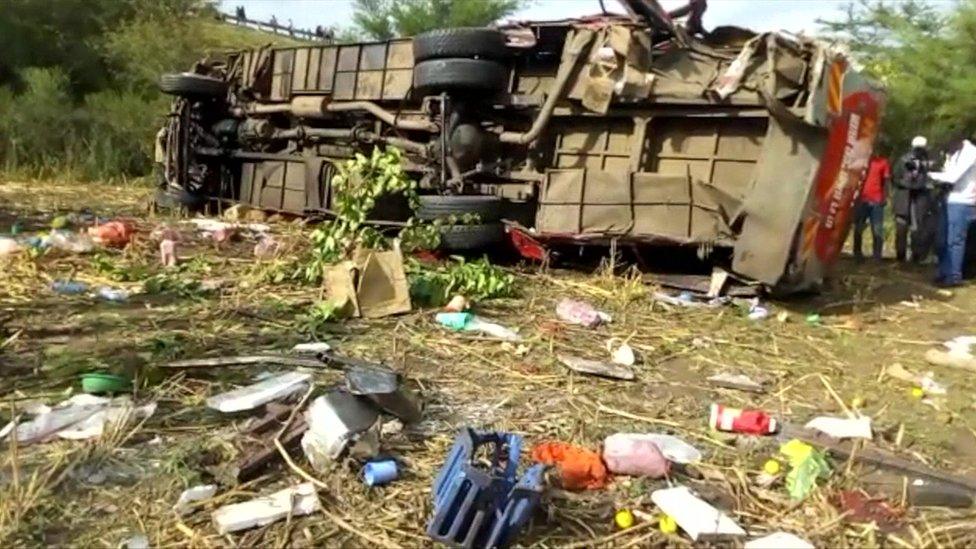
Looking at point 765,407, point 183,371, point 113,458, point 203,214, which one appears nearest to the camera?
point 113,458

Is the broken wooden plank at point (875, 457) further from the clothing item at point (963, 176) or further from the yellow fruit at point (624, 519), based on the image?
the clothing item at point (963, 176)

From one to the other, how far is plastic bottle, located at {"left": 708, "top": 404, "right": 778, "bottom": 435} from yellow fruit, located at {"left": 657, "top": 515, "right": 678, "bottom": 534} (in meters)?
1.09

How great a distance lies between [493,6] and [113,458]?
74.7ft

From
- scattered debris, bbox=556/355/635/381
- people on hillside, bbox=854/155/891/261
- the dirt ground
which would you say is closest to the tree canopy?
people on hillside, bbox=854/155/891/261

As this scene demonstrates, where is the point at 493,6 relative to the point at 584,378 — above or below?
above

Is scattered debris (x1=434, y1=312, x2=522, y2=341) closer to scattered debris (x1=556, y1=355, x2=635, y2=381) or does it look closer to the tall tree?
scattered debris (x1=556, y1=355, x2=635, y2=381)

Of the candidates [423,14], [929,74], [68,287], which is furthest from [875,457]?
[423,14]

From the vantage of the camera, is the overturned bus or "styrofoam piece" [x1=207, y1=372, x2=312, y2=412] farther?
the overturned bus

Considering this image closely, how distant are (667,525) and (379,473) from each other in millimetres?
1031

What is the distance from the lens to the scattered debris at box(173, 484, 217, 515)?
3.05 meters

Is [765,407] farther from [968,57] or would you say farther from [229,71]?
[968,57]

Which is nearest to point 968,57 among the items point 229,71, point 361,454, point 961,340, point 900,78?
point 900,78

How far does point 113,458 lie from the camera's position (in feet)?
11.1

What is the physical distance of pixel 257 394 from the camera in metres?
4.01
